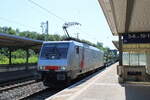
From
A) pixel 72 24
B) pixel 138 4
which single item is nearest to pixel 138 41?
pixel 138 4

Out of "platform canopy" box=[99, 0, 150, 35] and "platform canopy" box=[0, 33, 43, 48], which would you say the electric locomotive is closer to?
"platform canopy" box=[0, 33, 43, 48]

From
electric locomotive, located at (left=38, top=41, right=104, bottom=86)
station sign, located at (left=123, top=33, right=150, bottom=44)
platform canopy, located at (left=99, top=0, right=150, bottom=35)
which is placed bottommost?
electric locomotive, located at (left=38, top=41, right=104, bottom=86)

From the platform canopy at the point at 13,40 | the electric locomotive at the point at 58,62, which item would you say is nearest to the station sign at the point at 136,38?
the electric locomotive at the point at 58,62

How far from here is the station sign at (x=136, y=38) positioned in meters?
14.2

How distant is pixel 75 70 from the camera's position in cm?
1510

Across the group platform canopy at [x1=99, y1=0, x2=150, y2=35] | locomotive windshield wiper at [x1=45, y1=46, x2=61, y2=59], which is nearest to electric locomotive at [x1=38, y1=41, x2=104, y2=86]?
locomotive windshield wiper at [x1=45, y1=46, x2=61, y2=59]

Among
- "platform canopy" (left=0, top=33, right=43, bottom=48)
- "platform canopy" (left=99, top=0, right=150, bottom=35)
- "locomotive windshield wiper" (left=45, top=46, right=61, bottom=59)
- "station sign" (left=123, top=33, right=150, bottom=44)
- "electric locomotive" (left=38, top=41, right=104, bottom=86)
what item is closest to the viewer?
"platform canopy" (left=99, top=0, right=150, bottom=35)

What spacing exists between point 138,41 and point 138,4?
6.54m

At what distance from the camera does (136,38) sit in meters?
14.4

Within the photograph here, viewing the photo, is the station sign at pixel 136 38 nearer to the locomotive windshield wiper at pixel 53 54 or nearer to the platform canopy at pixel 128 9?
the platform canopy at pixel 128 9

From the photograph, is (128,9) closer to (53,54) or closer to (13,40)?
(53,54)

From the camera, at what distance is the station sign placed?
14.2 meters

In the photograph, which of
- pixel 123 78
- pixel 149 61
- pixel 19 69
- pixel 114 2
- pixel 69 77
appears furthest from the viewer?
pixel 19 69

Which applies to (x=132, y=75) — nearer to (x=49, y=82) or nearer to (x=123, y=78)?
(x=123, y=78)
